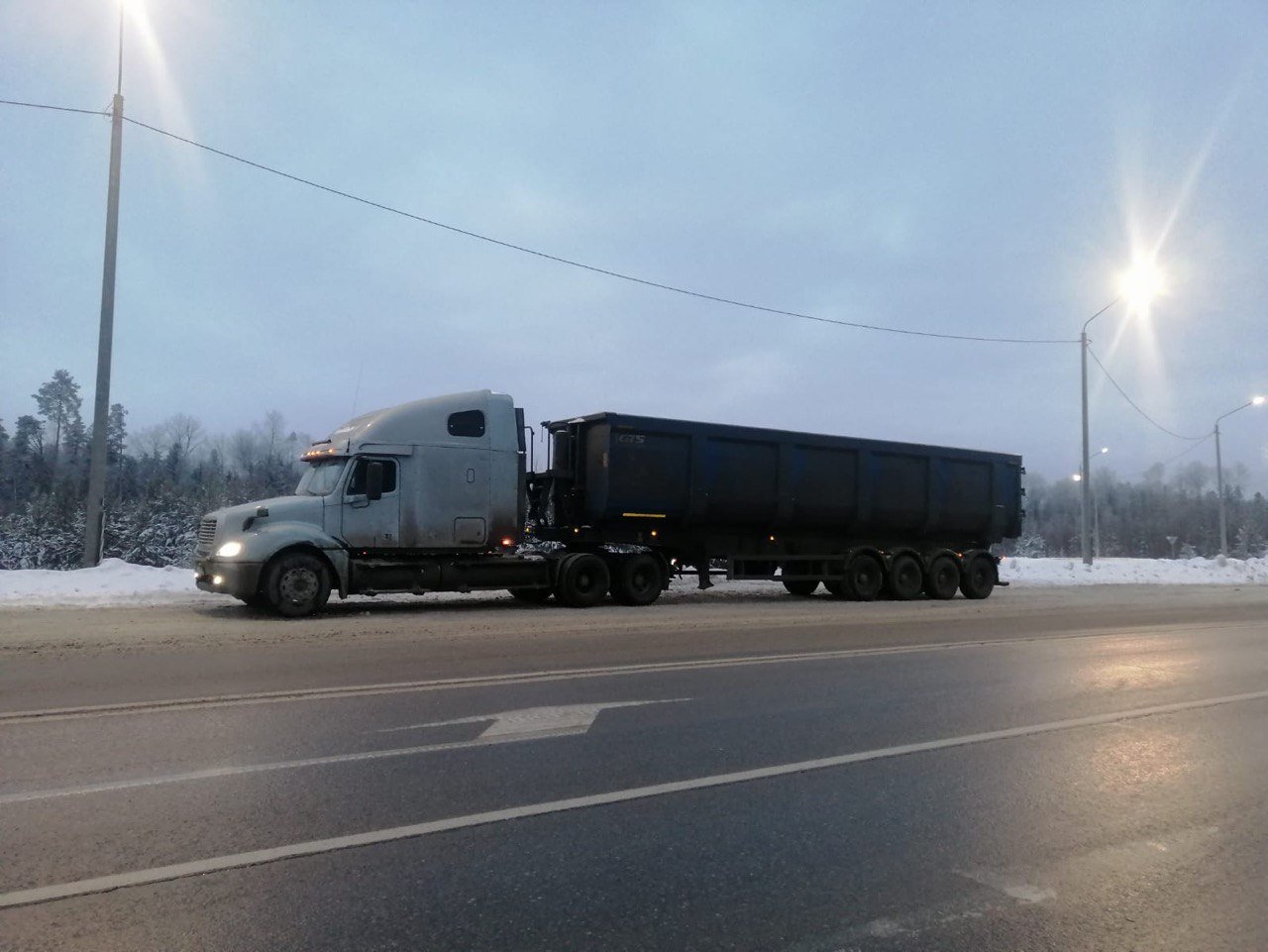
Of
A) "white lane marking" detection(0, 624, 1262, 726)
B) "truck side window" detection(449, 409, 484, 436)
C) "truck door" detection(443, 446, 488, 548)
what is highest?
"truck side window" detection(449, 409, 484, 436)

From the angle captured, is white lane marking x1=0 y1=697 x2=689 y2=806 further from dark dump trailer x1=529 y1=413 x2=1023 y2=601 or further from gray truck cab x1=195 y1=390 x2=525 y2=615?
dark dump trailer x1=529 y1=413 x2=1023 y2=601

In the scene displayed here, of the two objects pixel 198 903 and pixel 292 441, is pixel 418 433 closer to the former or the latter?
pixel 198 903

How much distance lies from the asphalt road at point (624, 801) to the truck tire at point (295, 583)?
141 inches

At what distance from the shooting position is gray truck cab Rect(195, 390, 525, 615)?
13438mm

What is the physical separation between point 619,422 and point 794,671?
850 centimetres

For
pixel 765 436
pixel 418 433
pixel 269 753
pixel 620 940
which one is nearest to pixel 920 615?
pixel 765 436

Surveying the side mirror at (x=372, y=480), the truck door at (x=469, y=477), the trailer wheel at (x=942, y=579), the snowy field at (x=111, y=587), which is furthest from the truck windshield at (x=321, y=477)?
the trailer wheel at (x=942, y=579)

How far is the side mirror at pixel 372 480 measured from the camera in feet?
48.3

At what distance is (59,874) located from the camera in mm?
3668

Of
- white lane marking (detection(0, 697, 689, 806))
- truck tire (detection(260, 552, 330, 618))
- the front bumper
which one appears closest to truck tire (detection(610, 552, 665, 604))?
truck tire (detection(260, 552, 330, 618))

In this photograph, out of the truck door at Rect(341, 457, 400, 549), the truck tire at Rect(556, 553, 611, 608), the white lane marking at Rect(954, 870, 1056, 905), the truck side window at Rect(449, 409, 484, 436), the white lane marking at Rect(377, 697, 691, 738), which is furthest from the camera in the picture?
the truck tire at Rect(556, 553, 611, 608)

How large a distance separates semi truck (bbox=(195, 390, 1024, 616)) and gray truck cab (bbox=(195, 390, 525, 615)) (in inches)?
1.0

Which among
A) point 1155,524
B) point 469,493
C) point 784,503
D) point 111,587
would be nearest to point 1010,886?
point 469,493

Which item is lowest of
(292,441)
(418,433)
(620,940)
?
(620,940)
